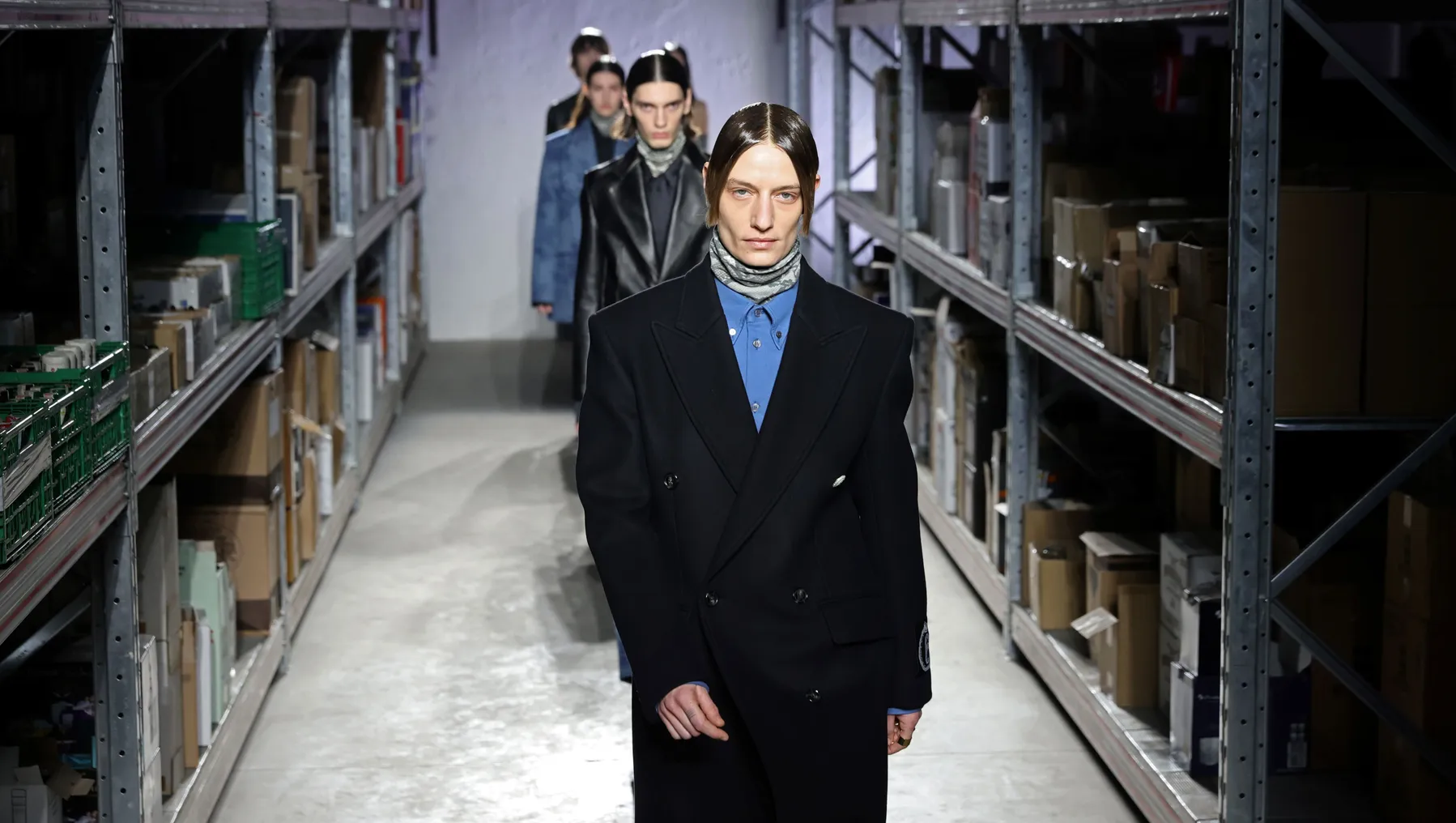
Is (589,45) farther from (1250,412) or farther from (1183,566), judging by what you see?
(1250,412)

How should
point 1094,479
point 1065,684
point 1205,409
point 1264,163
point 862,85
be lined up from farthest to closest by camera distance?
point 862,85 → point 1094,479 → point 1065,684 → point 1205,409 → point 1264,163

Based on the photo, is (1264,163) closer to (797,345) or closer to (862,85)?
(797,345)

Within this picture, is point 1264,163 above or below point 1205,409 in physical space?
above

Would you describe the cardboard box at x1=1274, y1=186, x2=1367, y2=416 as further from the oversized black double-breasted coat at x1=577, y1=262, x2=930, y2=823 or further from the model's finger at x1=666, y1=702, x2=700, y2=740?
the model's finger at x1=666, y1=702, x2=700, y2=740

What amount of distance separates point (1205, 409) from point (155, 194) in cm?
277

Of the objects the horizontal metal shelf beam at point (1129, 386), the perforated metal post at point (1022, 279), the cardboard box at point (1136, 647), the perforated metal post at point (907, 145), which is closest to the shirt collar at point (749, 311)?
the horizontal metal shelf beam at point (1129, 386)

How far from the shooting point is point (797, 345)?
7.39 feet

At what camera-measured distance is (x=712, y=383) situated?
2.24 metres

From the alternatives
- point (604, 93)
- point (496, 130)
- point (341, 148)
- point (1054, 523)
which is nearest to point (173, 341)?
point (1054, 523)

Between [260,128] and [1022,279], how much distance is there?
1.97 metres

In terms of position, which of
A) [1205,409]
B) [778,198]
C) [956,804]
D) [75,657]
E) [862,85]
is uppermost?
[862,85]

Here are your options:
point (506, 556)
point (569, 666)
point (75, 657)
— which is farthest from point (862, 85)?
point (75, 657)

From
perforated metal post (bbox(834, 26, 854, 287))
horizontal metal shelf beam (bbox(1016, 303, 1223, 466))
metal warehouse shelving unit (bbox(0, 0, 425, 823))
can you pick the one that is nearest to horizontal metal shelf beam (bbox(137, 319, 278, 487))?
metal warehouse shelving unit (bbox(0, 0, 425, 823))

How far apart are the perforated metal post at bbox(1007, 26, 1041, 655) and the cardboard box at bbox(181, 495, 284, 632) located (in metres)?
1.91
